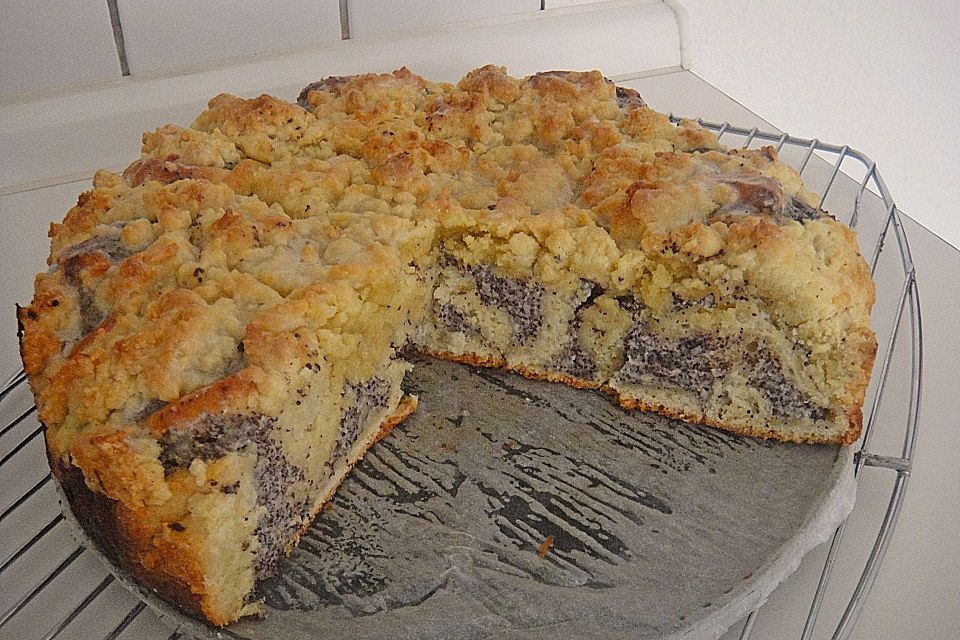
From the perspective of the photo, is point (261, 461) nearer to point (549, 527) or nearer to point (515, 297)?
point (549, 527)

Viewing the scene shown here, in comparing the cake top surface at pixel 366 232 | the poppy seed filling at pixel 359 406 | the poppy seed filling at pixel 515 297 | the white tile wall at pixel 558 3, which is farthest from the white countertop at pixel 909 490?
the white tile wall at pixel 558 3

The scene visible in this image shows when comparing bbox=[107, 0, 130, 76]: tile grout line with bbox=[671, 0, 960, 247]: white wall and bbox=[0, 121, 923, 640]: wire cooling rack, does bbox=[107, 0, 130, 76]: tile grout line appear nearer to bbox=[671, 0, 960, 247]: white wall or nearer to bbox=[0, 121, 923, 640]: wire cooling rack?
bbox=[0, 121, 923, 640]: wire cooling rack

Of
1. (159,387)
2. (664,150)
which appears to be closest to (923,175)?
(664,150)

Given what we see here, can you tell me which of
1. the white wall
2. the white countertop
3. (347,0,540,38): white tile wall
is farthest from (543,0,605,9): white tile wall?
the white countertop

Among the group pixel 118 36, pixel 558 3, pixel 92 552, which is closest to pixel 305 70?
pixel 118 36

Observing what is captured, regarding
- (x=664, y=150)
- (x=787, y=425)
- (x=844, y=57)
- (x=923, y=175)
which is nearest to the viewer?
(x=787, y=425)

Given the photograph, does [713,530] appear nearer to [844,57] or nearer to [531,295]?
[531,295]
